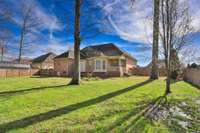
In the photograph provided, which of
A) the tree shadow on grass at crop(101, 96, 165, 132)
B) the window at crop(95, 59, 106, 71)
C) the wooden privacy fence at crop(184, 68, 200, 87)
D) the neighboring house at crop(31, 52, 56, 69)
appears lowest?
the tree shadow on grass at crop(101, 96, 165, 132)

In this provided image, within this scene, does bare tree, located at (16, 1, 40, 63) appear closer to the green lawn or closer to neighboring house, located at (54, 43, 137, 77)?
neighboring house, located at (54, 43, 137, 77)

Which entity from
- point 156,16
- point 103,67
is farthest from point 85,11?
point 103,67

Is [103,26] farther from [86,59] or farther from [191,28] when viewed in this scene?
[86,59]

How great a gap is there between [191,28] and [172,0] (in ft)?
6.57

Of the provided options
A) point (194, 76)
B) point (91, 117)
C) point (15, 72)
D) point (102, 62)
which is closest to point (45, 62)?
point (15, 72)

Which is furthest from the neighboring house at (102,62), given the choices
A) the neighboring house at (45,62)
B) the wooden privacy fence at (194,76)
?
the neighboring house at (45,62)

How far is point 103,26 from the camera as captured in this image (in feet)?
51.1

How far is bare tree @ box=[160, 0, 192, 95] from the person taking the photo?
10391 millimetres

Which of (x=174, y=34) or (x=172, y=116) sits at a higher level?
(x=174, y=34)

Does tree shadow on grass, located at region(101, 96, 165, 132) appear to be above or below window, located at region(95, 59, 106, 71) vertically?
below

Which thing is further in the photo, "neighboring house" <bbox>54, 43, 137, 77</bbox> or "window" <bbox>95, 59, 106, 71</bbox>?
"window" <bbox>95, 59, 106, 71</bbox>

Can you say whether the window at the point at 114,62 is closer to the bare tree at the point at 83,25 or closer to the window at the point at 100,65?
the window at the point at 100,65

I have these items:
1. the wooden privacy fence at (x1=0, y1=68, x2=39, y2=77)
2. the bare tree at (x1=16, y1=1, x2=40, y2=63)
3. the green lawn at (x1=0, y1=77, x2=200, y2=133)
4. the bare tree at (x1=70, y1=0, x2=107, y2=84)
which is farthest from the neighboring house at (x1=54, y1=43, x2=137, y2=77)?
the green lawn at (x1=0, y1=77, x2=200, y2=133)

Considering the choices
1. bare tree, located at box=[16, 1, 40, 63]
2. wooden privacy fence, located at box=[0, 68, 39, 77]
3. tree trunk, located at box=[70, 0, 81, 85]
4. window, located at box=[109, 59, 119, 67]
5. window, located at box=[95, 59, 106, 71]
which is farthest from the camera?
bare tree, located at box=[16, 1, 40, 63]
